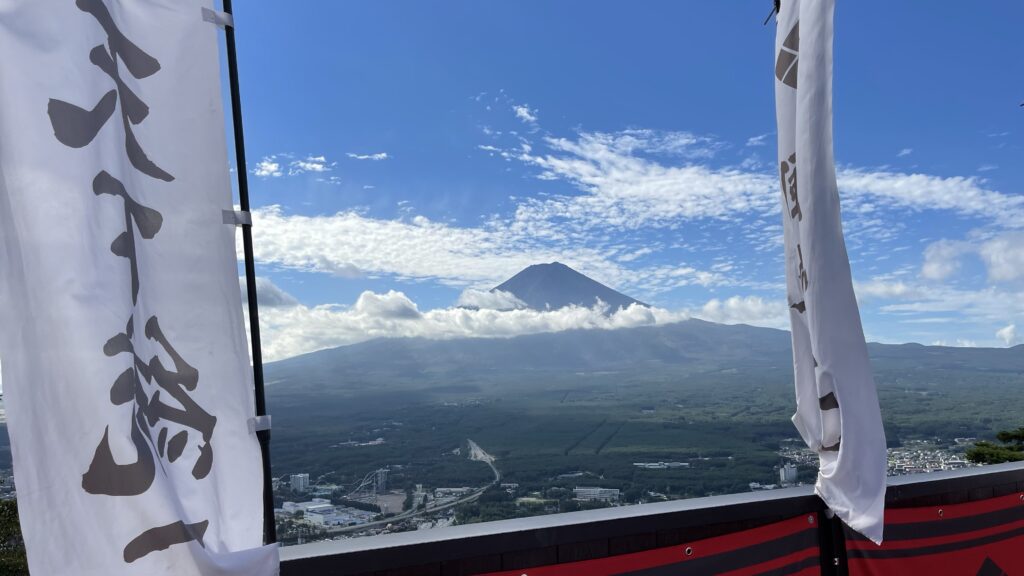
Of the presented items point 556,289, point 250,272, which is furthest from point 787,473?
point 556,289

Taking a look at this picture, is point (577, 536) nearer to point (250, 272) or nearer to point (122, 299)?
point (250, 272)

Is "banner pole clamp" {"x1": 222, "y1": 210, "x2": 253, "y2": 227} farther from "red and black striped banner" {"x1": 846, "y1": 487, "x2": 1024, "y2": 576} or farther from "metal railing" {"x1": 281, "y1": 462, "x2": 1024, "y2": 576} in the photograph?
"red and black striped banner" {"x1": 846, "y1": 487, "x2": 1024, "y2": 576}

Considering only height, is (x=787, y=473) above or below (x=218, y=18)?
below

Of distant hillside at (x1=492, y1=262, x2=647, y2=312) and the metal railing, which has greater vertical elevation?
distant hillside at (x1=492, y1=262, x2=647, y2=312)

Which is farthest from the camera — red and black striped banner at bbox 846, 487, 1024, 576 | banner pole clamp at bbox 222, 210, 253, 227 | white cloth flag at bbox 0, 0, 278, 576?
red and black striped banner at bbox 846, 487, 1024, 576

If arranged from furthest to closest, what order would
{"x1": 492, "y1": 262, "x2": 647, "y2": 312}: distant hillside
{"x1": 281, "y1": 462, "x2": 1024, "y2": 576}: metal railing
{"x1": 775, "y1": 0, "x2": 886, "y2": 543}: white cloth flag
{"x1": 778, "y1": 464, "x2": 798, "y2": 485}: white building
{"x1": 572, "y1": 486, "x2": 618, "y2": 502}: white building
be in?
{"x1": 492, "y1": 262, "x2": 647, "y2": 312}: distant hillside < {"x1": 572, "y1": 486, "x2": 618, "y2": 502}: white building < {"x1": 778, "y1": 464, "x2": 798, "y2": 485}: white building < {"x1": 775, "y1": 0, "x2": 886, "y2": 543}: white cloth flag < {"x1": 281, "y1": 462, "x2": 1024, "y2": 576}: metal railing

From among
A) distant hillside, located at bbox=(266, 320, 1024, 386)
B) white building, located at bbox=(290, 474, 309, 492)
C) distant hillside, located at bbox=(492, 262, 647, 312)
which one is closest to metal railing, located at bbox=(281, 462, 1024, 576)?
white building, located at bbox=(290, 474, 309, 492)

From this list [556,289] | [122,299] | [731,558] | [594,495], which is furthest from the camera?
[556,289]

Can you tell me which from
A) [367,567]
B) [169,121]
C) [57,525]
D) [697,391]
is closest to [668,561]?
[367,567]
